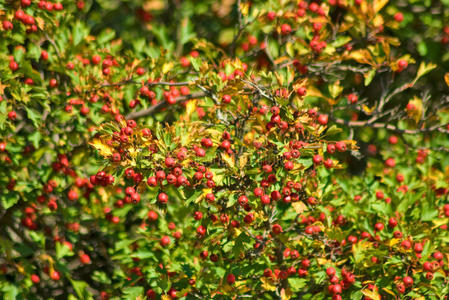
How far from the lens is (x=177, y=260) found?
318 cm

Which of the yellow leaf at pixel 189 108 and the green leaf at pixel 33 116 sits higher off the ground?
the green leaf at pixel 33 116

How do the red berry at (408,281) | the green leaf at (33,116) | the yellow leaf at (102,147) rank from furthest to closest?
the green leaf at (33,116) → the red berry at (408,281) → the yellow leaf at (102,147)

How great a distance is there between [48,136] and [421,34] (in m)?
4.01

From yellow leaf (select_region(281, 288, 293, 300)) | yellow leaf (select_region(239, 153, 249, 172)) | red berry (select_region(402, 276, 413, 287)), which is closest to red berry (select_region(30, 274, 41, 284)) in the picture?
yellow leaf (select_region(281, 288, 293, 300))

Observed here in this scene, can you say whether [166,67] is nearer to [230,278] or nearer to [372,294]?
[230,278]

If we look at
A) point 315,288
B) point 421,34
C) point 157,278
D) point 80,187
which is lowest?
point 315,288

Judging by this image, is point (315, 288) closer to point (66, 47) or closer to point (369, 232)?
point (369, 232)

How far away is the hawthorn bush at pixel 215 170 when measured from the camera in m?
2.55

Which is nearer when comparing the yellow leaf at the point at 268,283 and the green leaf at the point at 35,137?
the yellow leaf at the point at 268,283

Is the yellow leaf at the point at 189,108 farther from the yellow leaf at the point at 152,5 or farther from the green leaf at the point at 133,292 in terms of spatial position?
the yellow leaf at the point at 152,5

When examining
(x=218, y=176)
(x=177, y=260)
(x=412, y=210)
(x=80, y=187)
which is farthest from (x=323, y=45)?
(x=80, y=187)

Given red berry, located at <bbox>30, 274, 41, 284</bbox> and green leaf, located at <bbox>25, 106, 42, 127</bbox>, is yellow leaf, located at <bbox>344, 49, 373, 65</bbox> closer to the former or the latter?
green leaf, located at <bbox>25, 106, 42, 127</bbox>

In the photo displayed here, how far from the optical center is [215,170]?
2.50 meters

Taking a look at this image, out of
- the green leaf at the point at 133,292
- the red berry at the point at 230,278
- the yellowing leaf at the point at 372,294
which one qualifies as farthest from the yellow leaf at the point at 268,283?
the green leaf at the point at 133,292
